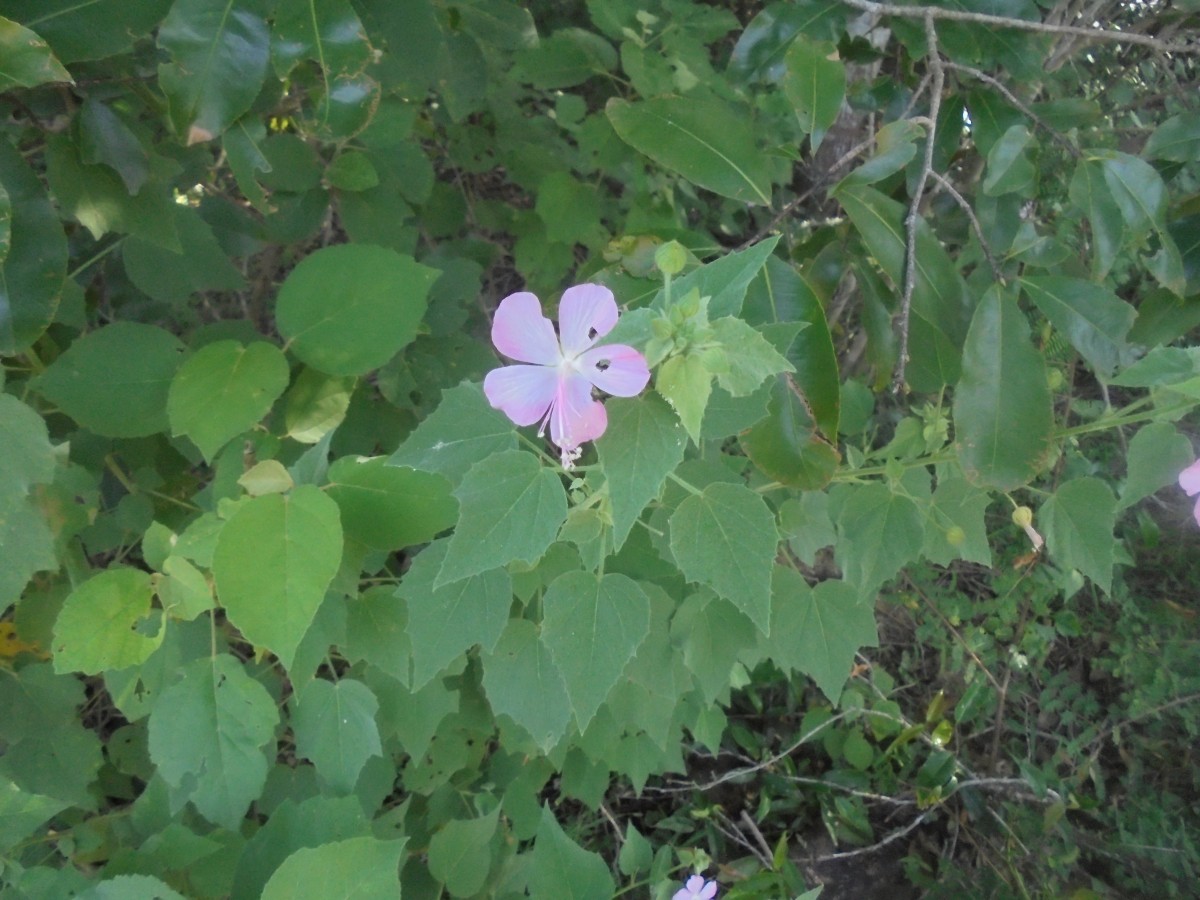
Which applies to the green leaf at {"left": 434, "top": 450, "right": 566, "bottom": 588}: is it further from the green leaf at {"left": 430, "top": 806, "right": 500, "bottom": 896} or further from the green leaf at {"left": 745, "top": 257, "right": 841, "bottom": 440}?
the green leaf at {"left": 430, "top": 806, "right": 500, "bottom": 896}

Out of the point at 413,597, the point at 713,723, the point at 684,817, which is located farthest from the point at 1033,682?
the point at 413,597

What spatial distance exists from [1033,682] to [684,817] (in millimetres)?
1139

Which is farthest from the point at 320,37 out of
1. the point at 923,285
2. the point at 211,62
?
the point at 923,285

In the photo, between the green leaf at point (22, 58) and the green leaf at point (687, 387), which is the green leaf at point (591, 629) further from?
the green leaf at point (22, 58)

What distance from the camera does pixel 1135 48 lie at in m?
1.78

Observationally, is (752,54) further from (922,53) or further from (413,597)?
(413,597)

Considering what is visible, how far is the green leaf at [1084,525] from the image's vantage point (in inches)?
40.1

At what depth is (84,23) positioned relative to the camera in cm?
90

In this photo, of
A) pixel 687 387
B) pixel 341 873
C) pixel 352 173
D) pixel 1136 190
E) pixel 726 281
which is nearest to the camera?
pixel 687 387

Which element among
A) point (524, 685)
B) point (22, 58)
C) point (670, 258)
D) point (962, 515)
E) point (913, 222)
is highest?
point (22, 58)

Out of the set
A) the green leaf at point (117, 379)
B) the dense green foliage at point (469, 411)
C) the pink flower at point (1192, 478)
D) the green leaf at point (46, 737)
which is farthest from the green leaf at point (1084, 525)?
the green leaf at point (46, 737)

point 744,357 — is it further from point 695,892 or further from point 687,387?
point 695,892

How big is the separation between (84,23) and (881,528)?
110 centimetres

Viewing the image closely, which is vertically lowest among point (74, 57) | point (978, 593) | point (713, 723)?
point (978, 593)
